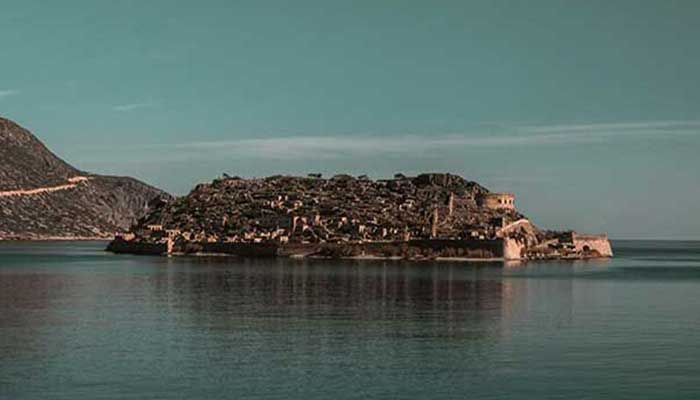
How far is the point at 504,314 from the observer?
72.5 m

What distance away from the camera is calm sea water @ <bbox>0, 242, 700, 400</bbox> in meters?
41.0

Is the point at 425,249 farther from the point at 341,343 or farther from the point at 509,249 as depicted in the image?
the point at 341,343

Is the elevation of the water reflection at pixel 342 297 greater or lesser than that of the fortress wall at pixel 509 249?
lesser

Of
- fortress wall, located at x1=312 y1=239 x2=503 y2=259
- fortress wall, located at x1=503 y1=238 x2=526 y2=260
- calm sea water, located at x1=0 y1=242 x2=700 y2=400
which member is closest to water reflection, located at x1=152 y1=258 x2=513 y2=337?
calm sea water, located at x1=0 y1=242 x2=700 y2=400

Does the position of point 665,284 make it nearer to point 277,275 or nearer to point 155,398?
point 277,275

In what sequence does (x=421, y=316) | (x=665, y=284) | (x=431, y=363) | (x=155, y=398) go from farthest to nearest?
(x=665, y=284) < (x=421, y=316) < (x=431, y=363) < (x=155, y=398)

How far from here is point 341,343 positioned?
2106 inches

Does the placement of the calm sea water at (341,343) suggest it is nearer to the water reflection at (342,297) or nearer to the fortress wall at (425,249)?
the water reflection at (342,297)

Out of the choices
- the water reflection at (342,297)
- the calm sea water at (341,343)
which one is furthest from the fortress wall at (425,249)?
the calm sea water at (341,343)

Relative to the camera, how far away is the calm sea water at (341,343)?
41.0 metres

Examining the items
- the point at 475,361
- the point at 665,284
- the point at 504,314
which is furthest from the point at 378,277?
the point at 475,361

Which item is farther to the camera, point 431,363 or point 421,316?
point 421,316

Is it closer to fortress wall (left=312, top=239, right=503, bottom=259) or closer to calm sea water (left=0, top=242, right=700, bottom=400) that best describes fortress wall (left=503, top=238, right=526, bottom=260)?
fortress wall (left=312, top=239, right=503, bottom=259)

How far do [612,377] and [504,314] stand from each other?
2841 cm
